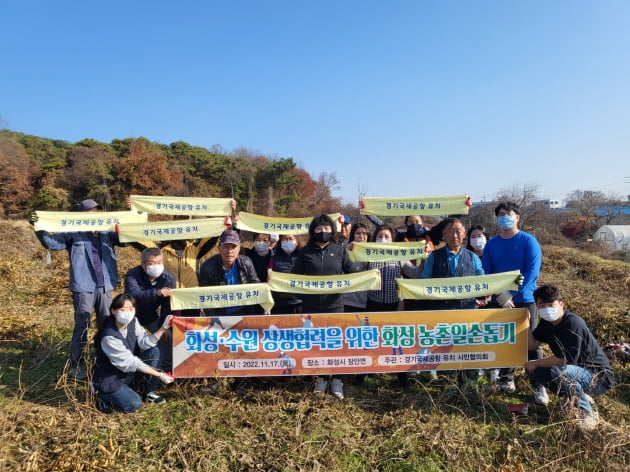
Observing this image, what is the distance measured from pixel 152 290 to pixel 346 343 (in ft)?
8.28

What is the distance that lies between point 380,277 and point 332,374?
4.44 feet

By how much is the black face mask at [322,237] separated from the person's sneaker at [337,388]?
176 centimetres

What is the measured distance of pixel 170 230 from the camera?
210 inches

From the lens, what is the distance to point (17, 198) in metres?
25.3

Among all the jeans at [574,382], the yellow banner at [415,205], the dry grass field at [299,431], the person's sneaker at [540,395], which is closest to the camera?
the dry grass field at [299,431]

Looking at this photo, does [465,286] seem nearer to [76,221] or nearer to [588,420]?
[588,420]

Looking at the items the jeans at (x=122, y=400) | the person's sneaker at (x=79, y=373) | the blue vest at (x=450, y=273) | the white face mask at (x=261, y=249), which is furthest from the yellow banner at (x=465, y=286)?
the person's sneaker at (x=79, y=373)

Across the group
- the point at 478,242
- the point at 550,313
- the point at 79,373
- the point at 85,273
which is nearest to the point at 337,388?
the point at 550,313

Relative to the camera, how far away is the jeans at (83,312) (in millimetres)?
5195

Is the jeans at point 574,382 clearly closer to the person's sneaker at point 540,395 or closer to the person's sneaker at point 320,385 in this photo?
the person's sneaker at point 540,395

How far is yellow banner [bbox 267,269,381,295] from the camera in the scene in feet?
15.2

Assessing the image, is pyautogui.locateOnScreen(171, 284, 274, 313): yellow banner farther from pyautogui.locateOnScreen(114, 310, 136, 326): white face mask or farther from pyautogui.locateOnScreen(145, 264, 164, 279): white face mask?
pyautogui.locateOnScreen(114, 310, 136, 326): white face mask

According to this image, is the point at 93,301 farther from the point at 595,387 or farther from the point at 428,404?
the point at 595,387

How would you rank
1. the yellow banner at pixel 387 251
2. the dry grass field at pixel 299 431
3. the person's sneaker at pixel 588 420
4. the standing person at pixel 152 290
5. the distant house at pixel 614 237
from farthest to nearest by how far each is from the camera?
the distant house at pixel 614 237 → the yellow banner at pixel 387 251 → the standing person at pixel 152 290 → the person's sneaker at pixel 588 420 → the dry grass field at pixel 299 431
